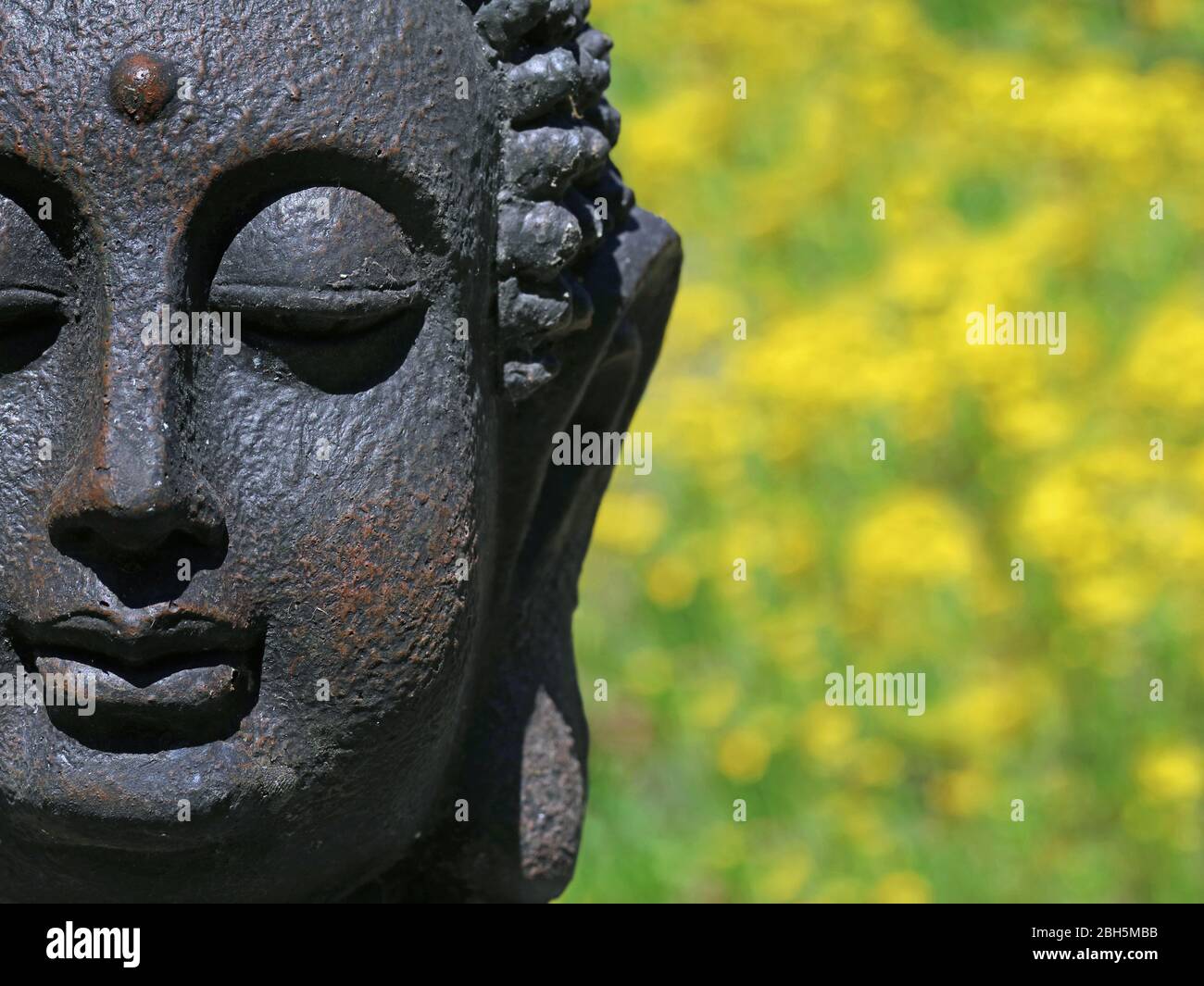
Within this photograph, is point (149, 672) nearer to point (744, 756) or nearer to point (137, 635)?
point (137, 635)

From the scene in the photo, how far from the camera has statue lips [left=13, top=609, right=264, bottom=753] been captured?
1.68m

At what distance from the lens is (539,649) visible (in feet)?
7.07

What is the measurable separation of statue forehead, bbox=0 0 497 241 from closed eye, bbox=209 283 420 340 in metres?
0.09

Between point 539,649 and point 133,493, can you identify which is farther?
point 539,649

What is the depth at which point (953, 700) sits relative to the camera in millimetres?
4059

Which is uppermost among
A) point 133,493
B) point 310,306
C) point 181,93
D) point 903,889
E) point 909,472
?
point 909,472

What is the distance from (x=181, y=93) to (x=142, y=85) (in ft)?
0.11

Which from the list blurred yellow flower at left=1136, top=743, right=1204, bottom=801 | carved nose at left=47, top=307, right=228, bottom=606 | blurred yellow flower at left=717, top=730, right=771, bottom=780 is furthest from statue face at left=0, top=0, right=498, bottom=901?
blurred yellow flower at left=1136, top=743, right=1204, bottom=801

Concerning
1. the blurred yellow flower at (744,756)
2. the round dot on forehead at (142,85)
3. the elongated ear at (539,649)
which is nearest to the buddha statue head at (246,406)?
the round dot on forehead at (142,85)

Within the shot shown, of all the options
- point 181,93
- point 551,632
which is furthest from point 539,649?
point 181,93

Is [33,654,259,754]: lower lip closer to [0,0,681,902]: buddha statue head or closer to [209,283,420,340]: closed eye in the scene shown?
[0,0,681,902]: buddha statue head

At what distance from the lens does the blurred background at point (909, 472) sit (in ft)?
12.8

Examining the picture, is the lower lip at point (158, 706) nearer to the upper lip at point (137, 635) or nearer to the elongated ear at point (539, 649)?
the upper lip at point (137, 635)

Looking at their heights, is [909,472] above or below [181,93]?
above
